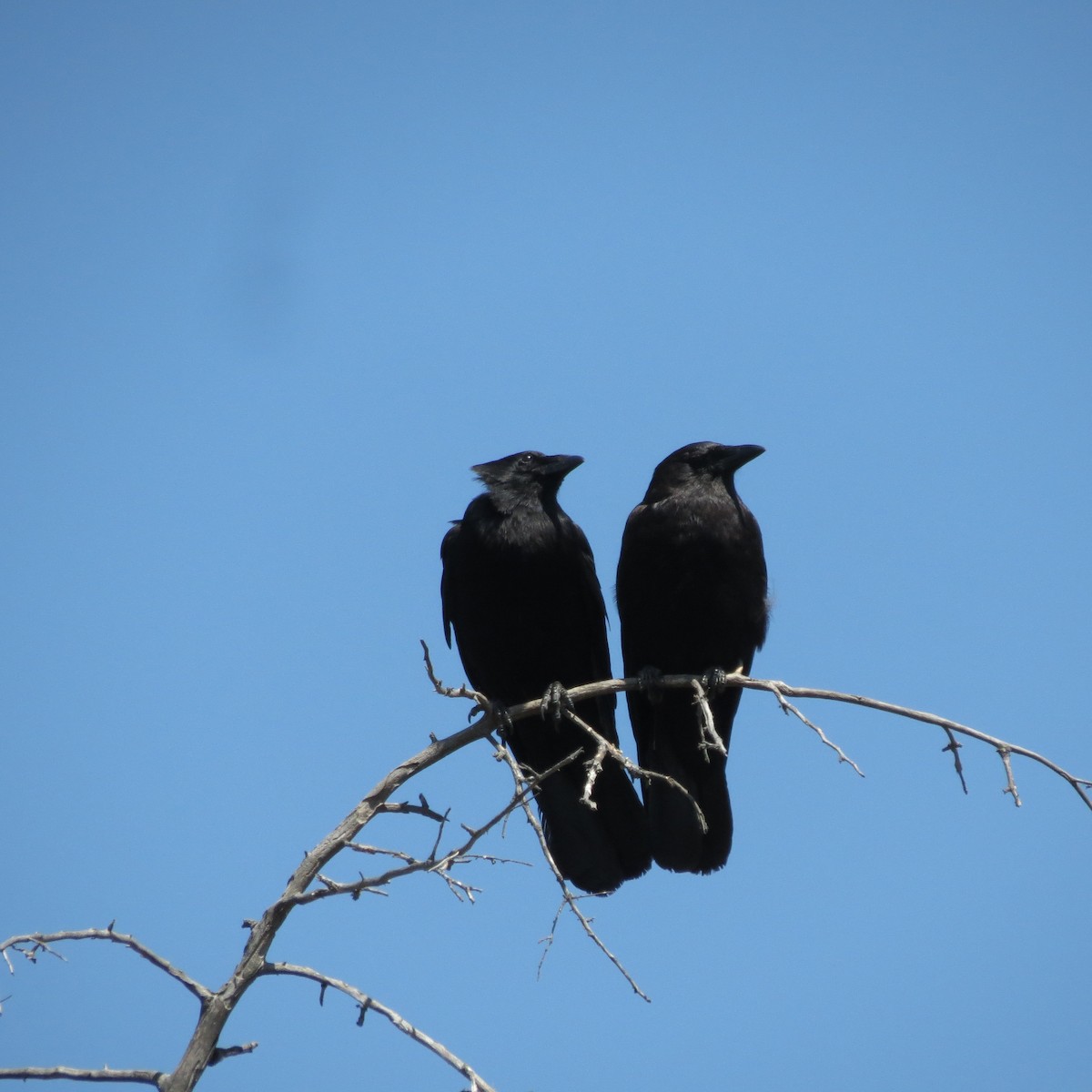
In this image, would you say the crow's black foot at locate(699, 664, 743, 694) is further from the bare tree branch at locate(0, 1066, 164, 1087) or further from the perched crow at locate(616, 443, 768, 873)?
the bare tree branch at locate(0, 1066, 164, 1087)

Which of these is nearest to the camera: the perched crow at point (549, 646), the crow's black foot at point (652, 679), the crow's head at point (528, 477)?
the crow's black foot at point (652, 679)

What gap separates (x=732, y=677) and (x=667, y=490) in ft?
5.41

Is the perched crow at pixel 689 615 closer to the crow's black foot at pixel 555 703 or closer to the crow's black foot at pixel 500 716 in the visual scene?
the crow's black foot at pixel 555 703

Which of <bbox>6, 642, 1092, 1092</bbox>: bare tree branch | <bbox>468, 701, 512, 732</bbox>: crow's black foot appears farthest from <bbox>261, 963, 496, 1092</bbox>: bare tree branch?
<bbox>468, 701, 512, 732</bbox>: crow's black foot

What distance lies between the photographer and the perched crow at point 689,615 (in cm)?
633

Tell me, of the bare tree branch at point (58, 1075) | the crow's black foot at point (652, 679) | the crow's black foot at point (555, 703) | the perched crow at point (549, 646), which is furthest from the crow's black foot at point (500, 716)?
the bare tree branch at point (58, 1075)

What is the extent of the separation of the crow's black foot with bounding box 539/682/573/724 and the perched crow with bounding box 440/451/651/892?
0.33 m

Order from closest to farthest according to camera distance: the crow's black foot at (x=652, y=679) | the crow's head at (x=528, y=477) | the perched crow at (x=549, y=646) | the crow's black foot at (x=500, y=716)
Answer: the crow's black foot at (x=500, y=716) → the crow's black foot at (x=652, y=679) → the perched crow at (x=549, y=646) → the crow's head at (x=528, y=477)

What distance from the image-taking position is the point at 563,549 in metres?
6.47

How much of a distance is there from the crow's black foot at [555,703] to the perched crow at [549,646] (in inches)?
12.9

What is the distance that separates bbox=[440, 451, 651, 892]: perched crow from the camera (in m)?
6.32

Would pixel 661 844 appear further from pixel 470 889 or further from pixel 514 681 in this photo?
pixel 470 889

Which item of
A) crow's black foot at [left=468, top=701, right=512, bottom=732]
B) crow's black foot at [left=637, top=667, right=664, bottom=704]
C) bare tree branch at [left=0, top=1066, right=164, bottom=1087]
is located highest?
crow's black foot at [left=637, top=667, right=664, bottom=704]

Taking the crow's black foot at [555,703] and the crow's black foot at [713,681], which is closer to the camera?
the crow's black foot at [555,703]
